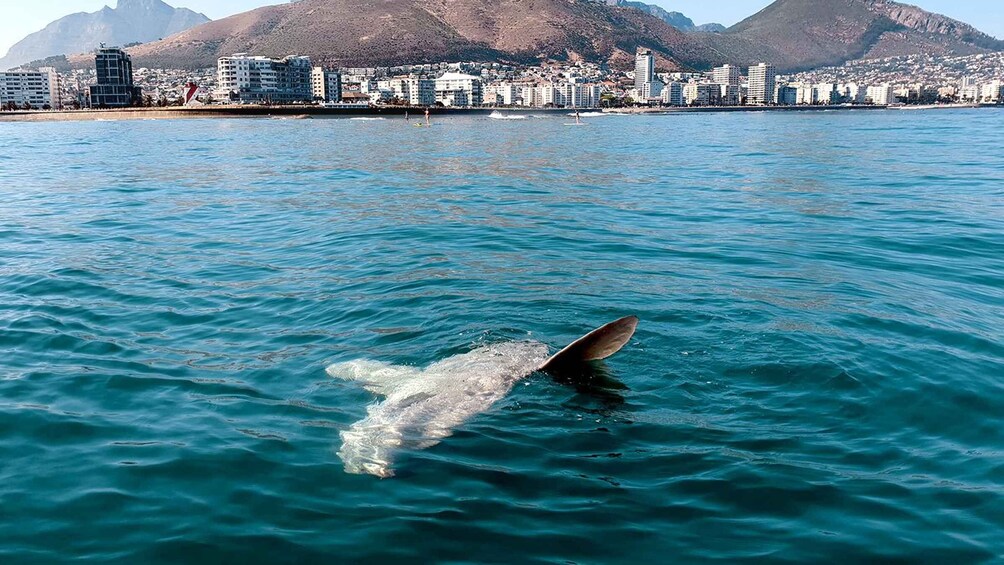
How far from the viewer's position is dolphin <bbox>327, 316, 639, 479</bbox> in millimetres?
6996

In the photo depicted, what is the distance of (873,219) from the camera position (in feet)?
65.3

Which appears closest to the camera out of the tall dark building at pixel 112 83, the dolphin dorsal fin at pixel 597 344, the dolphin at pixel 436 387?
the dolphin at pixel 436 387

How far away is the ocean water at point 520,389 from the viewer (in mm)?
5586

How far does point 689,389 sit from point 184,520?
17.2 feet

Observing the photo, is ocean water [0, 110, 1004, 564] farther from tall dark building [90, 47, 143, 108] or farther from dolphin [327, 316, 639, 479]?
tall dark building [90, 47, 143, 108]

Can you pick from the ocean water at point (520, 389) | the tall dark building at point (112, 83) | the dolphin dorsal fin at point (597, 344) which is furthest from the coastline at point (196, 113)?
the dolphin dorsal fin at point (597, 344)

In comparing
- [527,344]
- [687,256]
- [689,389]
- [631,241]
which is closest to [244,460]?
[527,344]

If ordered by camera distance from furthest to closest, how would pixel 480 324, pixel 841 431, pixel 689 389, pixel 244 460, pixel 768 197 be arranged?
pixel 768 197 → pixel 480 324 → pixel 689 389 → pixel 841 431 → pixel 244 460

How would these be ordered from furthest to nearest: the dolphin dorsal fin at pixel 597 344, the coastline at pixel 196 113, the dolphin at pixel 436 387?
the coastline at pixel 196 113, the dolphin dorsal fin at pixel 597 344, the dolphin at pixel 436 387

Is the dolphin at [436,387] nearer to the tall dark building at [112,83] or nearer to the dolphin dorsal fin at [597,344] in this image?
the dolphin dorsal fin at [597,344]

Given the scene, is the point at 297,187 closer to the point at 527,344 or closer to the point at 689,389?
the point at 527,344

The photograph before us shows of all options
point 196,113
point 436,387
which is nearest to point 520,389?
point 436,387

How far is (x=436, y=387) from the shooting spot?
823 cm

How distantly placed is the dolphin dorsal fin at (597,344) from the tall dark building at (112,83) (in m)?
194
